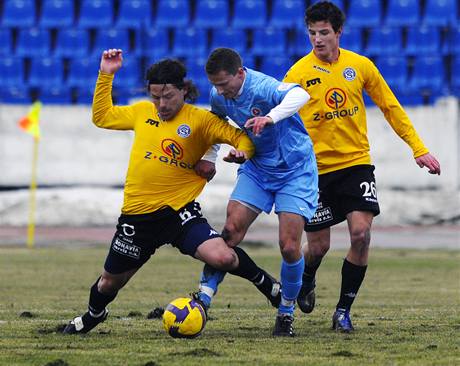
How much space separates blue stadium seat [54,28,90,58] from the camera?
81.4ft

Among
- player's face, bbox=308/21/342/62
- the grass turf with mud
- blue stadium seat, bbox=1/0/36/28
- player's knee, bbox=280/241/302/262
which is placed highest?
blue stadium seat, bbox=1/0/36/28

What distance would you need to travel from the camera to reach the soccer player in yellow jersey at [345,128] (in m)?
8.49

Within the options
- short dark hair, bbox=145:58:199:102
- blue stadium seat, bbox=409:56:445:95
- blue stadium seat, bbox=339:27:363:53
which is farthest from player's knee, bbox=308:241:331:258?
blue stadium seat, bbox=339:27:363:53

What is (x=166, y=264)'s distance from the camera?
16.1 m

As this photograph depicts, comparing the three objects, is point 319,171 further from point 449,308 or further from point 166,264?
point 166,264

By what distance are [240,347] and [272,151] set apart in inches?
58.3

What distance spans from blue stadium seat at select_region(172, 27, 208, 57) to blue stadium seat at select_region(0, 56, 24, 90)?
10.8ft

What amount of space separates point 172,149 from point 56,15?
18145 millimetres

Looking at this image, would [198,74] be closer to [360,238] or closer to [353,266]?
[353,266]

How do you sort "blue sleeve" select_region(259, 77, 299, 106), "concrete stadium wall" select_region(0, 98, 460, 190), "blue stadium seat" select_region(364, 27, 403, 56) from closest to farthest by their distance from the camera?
"blue sleeve" select_region(259, 77, 299, 106) < "concrete stadium wall" select_region(0, 98, 460, 190) < "blue stadium seat" select_region(364, 27, 403, 56)

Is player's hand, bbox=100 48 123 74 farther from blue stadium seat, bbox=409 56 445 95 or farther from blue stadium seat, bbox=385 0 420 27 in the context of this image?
blue stadium seat, bbox=385 0 420 27

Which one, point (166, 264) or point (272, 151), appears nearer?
point (272, 151)

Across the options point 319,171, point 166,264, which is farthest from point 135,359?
point 166,264

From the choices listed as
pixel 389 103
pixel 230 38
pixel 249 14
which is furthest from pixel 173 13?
pixel 389 103
